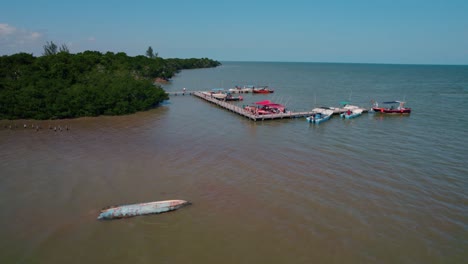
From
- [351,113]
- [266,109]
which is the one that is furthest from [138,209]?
[351,113]

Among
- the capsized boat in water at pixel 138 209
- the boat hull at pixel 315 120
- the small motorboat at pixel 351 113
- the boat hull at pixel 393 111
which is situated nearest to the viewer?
the capsized boat in water at pixel 138 209

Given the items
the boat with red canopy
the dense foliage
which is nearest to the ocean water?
the dense foliage

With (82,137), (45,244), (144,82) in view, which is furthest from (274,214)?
(144,82)

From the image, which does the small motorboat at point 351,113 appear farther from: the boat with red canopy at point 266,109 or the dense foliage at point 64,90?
the dense foliage at point 64,90

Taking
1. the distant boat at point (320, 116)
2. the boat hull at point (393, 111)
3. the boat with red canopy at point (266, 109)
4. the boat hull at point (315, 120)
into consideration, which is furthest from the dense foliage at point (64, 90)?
the boat hull at point (393, 111)

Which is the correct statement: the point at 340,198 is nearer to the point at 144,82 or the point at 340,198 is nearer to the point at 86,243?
the point at 86,243

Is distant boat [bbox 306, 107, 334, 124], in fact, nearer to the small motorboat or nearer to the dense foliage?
the small motorboat
